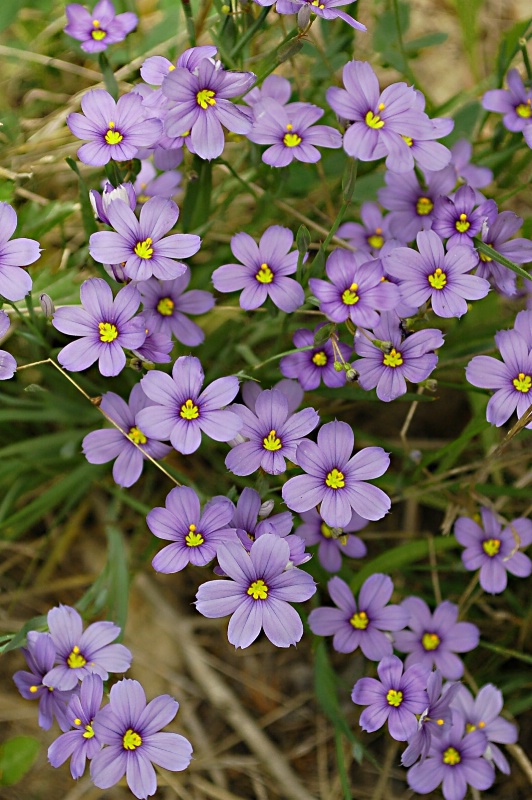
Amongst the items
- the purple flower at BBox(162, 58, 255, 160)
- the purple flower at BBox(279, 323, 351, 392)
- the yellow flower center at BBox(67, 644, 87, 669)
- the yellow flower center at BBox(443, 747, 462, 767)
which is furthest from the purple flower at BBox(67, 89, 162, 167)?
the yellow flower center at BBox(443, 747, 462, 767)

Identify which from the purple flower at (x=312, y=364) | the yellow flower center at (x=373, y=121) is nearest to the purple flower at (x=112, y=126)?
the yellow flower center at (x=373, y=121)

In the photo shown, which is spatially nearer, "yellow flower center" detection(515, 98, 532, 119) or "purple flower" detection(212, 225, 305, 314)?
"purple flower" detection(212, 225, 305, 314)

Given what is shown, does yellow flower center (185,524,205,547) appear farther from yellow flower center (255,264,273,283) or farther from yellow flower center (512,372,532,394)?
yellow flower center (512,372,532,394)

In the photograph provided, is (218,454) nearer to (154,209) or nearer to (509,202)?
(154,209)

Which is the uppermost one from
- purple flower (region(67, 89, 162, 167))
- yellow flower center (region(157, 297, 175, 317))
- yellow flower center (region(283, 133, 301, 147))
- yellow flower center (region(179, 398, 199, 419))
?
purple flower (region(67, 89, 162, 167))

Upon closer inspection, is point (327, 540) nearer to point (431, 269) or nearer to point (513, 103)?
point (431, 269)

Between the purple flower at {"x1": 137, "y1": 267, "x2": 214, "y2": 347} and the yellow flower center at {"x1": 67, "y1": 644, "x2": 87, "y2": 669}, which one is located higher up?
the purple flower at {"x1": 137, "y1": 267, "x2": 214, "y2": 347}

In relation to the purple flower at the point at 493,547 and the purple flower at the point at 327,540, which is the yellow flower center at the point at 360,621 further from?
the purple flower at the point at 493,547
